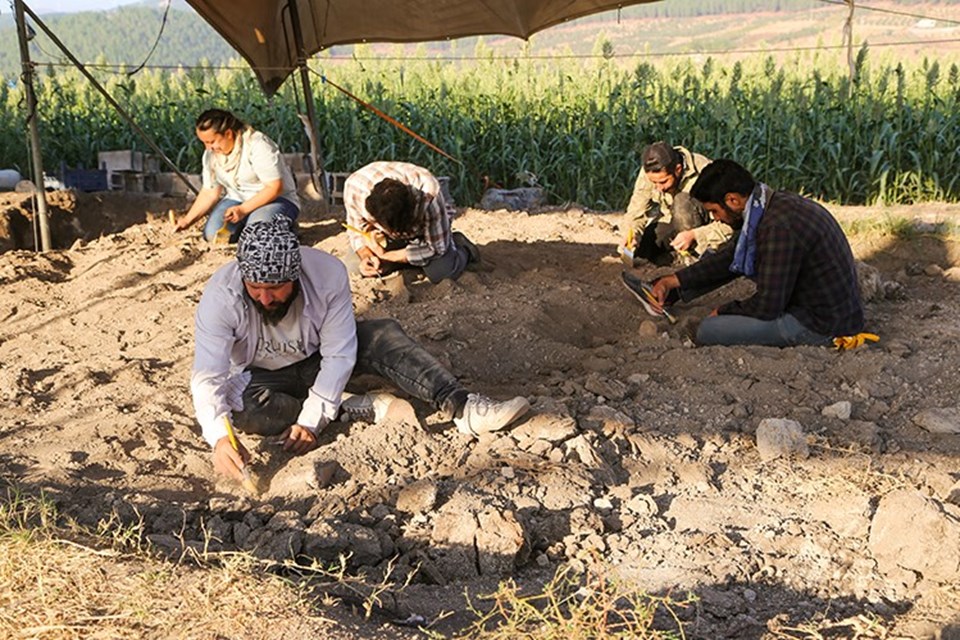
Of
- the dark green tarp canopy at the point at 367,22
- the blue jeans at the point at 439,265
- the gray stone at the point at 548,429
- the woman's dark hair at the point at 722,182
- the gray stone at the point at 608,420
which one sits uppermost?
the dark green tarp canopy at the point at 367,22

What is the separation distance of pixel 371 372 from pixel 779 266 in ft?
6.55

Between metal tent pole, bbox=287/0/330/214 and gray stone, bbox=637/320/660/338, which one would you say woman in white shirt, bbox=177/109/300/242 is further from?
gray stone, bbox=637/320/660/338

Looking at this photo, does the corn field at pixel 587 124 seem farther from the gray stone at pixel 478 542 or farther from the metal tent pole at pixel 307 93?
the gray stone at pixel 478 542

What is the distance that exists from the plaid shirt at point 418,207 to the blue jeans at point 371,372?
1779 mm

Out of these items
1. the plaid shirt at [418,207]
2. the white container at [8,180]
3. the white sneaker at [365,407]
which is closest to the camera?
the white sneaker at [365,407]

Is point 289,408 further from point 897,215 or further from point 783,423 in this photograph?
point 897,215

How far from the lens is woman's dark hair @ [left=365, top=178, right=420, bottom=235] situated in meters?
5.52

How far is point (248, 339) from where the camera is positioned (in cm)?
389

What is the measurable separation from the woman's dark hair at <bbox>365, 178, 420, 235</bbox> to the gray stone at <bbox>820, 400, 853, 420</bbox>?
8.06 ft

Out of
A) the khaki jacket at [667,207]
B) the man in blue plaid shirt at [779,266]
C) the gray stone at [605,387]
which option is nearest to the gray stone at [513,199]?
the khaki jacket at [667,207]

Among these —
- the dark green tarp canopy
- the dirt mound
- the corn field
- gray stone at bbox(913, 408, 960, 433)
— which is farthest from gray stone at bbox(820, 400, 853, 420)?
the corn field

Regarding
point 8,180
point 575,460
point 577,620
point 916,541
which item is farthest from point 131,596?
point 8,180

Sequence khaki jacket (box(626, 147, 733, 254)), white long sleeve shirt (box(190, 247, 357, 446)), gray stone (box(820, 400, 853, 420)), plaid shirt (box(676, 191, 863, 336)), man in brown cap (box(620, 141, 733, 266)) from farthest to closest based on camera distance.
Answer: khaki jacket (box(626, 147, 733, 254)) → man in brown cap (box(620, 141, 733, 266)) → plaid shirt (box(676, 191, 863, 336)) → gray stone (box(820, 400, 853, 420)) → white long sleeve shirt (box(190, 247, 357, 446))

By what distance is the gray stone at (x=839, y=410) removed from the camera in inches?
171
